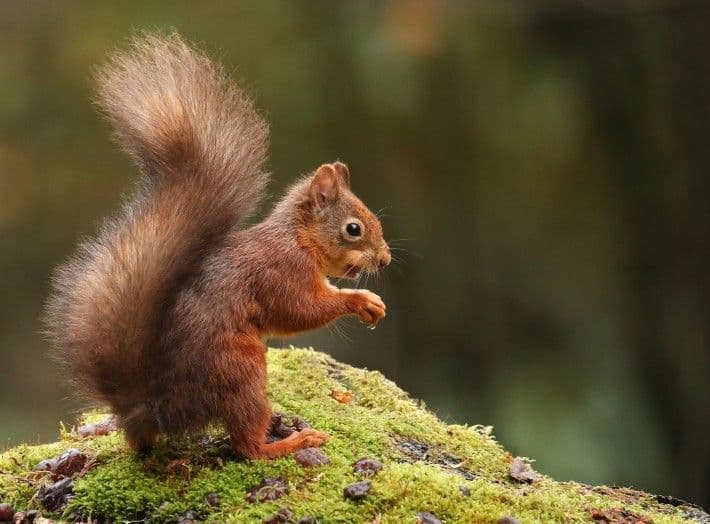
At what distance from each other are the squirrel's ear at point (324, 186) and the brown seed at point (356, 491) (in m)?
0.85

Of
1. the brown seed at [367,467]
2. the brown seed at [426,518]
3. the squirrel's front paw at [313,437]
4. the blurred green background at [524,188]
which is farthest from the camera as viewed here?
the blurred green background at [524,188]

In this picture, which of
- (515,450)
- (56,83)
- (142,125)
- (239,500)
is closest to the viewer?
(239,500)

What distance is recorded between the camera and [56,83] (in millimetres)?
5023

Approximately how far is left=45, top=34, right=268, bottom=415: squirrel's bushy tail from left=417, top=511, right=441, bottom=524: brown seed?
30.1 inches

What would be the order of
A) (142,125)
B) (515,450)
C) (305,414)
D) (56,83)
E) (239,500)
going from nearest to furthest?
(239,500) → (142,125) → (305,414) → (515,450) → (56,83)

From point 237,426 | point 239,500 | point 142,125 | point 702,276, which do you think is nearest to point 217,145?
point 142,125

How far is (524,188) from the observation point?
4.41 metres

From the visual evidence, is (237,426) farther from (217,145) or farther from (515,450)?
(515,450)

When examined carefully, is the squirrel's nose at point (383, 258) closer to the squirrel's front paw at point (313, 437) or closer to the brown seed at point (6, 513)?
the squirrel's front paw at point (313, 437)

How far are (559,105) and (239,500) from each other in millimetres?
2669

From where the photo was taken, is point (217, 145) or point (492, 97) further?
point (492, 97)

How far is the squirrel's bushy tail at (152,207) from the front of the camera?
2369 millimetres

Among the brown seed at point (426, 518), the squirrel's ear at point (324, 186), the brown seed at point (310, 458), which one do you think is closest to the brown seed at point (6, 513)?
the brown seed at point (310, 458)

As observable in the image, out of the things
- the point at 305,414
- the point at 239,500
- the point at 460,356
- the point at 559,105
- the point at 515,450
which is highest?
the point at 559,105
